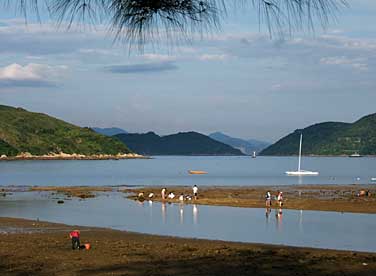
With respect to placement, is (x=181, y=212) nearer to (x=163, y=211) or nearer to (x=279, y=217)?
(x=163, y=211)

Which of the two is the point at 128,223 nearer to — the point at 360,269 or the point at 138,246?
the point at 138,246

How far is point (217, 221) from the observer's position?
40438 millimetres

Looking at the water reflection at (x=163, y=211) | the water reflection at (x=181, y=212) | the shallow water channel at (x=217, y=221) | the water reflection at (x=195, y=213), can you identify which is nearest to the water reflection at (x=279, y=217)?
the shallow water channel at (x=217, y=221)

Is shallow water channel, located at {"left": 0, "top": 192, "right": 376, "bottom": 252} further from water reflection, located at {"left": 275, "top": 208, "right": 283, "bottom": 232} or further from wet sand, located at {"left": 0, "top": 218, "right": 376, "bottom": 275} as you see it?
A: wet sand, located at {"left": 0, "top": 218, "right": 376, "bottom": 275}

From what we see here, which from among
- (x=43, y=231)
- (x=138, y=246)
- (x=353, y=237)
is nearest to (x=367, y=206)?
(x=353, y=237)

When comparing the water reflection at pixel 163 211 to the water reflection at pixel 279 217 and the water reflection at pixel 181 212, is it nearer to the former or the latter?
the water reflection at pixel 181 212

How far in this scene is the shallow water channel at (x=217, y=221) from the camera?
32156 millimetres

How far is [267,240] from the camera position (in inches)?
1233

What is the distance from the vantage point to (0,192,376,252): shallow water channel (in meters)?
32.2

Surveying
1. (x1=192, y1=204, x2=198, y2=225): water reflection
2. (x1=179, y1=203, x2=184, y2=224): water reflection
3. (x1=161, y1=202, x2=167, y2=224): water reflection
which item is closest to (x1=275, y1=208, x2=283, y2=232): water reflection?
(x1=192, y1=204, x2=198, y2=225): water reflection

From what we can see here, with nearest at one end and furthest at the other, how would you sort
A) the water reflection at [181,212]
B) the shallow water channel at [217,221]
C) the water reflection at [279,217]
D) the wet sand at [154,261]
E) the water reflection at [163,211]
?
the wet sand at [154,261]
the shallow water channel at [217,221]
the water reflection at [279,217]
the water reflection at [181,212]
the water reflection at [163,211]

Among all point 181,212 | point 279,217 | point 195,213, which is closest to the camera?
point 279,217

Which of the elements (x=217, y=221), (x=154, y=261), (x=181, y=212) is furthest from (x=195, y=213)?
(x=154, y=261)

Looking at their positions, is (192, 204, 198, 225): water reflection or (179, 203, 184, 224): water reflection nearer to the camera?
(192, 204, 198, 225): water reflection
